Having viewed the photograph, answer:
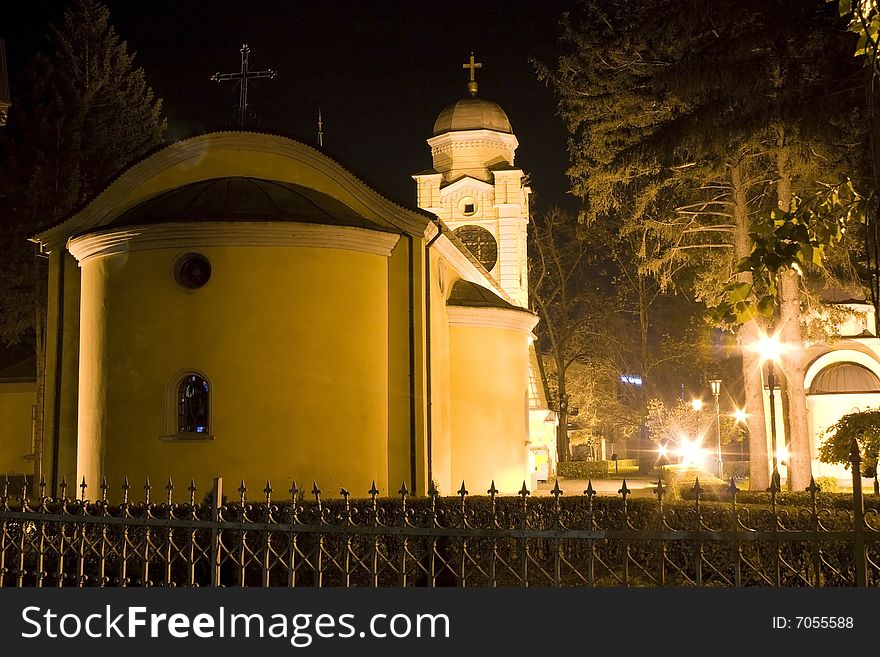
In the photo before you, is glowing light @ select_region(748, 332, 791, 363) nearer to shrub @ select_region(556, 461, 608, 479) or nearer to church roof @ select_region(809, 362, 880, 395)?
church roof @ select_region(809, 362, 880, 395)

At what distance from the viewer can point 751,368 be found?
1936 cm

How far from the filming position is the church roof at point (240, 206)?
15898 mm

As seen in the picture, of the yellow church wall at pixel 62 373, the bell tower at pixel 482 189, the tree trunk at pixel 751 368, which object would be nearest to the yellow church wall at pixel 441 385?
the tree trunk at pixel 751 368

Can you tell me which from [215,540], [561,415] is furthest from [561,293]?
[215,540]

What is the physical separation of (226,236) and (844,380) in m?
21.8

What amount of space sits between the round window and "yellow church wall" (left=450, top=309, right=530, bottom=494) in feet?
21.8

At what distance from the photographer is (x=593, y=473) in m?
40.0

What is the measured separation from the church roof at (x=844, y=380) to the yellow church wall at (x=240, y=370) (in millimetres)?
19180

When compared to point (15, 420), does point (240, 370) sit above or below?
above

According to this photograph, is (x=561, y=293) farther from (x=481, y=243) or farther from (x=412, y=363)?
(x=412, y=363)

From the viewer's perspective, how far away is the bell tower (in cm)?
3161

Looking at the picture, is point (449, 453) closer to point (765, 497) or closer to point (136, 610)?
point (765, 497)

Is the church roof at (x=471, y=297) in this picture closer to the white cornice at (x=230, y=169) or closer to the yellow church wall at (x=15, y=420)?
the white cornice at (x=230, y=169)

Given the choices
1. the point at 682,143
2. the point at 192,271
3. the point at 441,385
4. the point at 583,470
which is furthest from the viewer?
the point at 583,470
